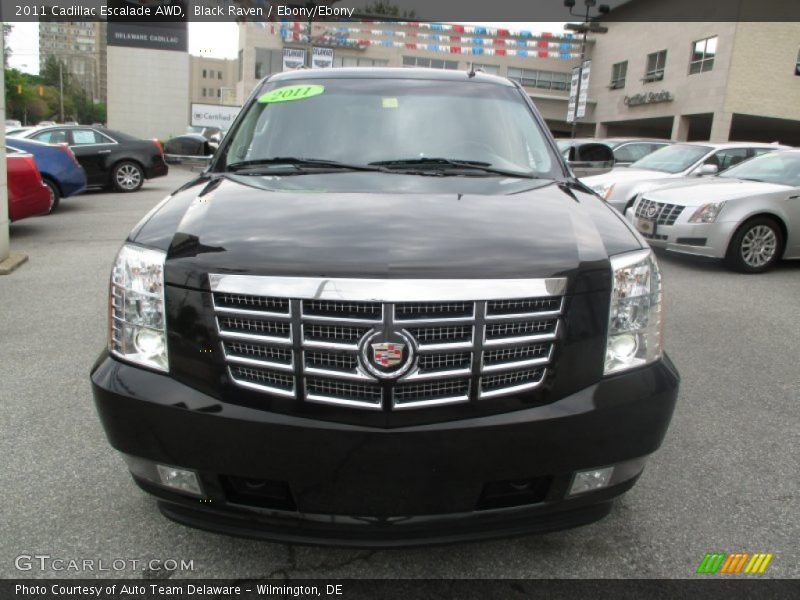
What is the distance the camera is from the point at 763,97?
3259 centimetres

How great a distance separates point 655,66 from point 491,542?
42.9m

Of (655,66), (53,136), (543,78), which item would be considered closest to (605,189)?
(53,136)

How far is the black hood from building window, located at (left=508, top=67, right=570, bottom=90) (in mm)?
53743

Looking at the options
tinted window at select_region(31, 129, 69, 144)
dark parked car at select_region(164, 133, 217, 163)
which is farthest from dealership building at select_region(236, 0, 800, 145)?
dark parked car at select_region(164, 133, 217, 163)

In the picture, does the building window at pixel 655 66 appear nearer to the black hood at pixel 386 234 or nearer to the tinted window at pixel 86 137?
the tinted window at pixel 86 137

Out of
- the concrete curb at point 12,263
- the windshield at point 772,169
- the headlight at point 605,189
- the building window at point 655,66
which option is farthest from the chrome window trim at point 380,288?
the building window at point 655,66

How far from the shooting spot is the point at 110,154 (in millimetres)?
15430

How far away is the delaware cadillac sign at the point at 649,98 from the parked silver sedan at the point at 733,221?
3228cm

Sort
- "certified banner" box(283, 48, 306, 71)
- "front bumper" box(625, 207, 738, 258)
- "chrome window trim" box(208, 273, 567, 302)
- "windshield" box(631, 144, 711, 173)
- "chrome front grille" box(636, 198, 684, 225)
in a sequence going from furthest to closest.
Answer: "certified banner" box(283, 48, 306, 71) → "windshield" box(631, 144, 711, 173) → "chrome front grille" box(636, 198, 684, 225) → "front bumper" box(625, 207, 738, 258) → "chrome window trim" box(208, 273, 567, 302)

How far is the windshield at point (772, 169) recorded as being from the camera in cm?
841

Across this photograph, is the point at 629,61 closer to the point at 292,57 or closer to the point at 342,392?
the point at 292,57

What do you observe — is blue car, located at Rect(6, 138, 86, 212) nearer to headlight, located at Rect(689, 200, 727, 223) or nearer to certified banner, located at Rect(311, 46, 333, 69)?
headlight, located at Rect(689, 200, 727, 223)

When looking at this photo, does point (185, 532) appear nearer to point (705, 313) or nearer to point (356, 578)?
point (356, 578)

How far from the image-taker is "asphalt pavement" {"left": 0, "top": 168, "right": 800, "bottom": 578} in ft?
7.79
